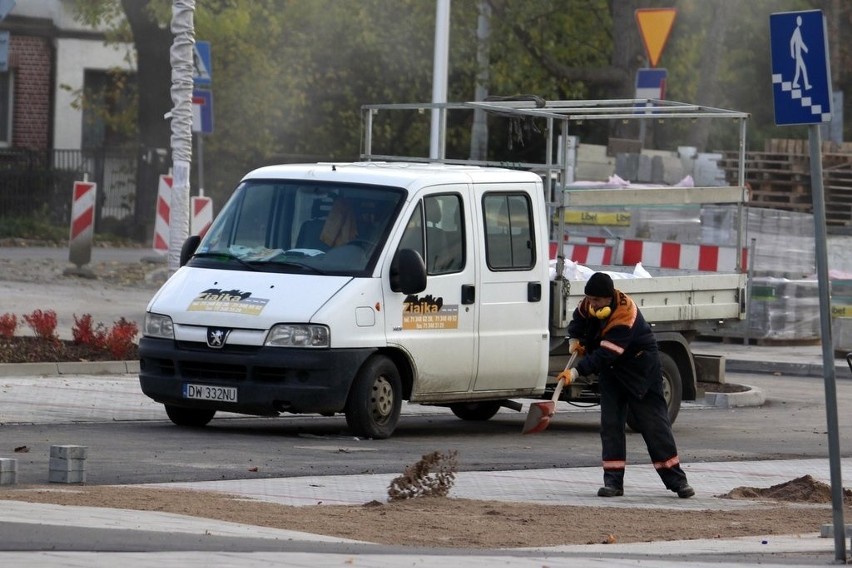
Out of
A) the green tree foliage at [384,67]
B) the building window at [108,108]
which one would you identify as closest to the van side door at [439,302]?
the green tree foliage at [384,67]

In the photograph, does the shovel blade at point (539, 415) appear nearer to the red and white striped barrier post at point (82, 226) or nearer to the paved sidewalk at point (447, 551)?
the paved sidewalk at point (447, 551)

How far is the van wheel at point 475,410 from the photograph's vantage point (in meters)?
15.9

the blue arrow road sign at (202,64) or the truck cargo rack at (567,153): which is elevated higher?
the blue arrow road sign at (202,64)

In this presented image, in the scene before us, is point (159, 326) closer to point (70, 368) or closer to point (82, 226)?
point (70, 368)

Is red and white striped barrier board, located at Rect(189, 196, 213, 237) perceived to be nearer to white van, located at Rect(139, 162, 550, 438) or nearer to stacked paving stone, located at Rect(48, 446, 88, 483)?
white van, located at Rect(139, 162, 550, 438)

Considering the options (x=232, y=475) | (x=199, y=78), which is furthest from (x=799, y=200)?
(x=232, y=475)

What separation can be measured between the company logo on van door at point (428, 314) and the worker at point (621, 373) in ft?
7.05

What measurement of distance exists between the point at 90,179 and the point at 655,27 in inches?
655

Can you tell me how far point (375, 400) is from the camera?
1344 cm

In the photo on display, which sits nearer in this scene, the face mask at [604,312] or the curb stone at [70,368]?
the face mask at [604,312]

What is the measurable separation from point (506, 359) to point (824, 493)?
350cm

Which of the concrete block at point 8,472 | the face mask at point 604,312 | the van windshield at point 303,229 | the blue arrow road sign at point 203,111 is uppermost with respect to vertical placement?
the blue arrow road sign at point 203,111

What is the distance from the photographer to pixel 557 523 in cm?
973

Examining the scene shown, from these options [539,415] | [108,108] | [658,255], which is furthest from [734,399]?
[108,108]
